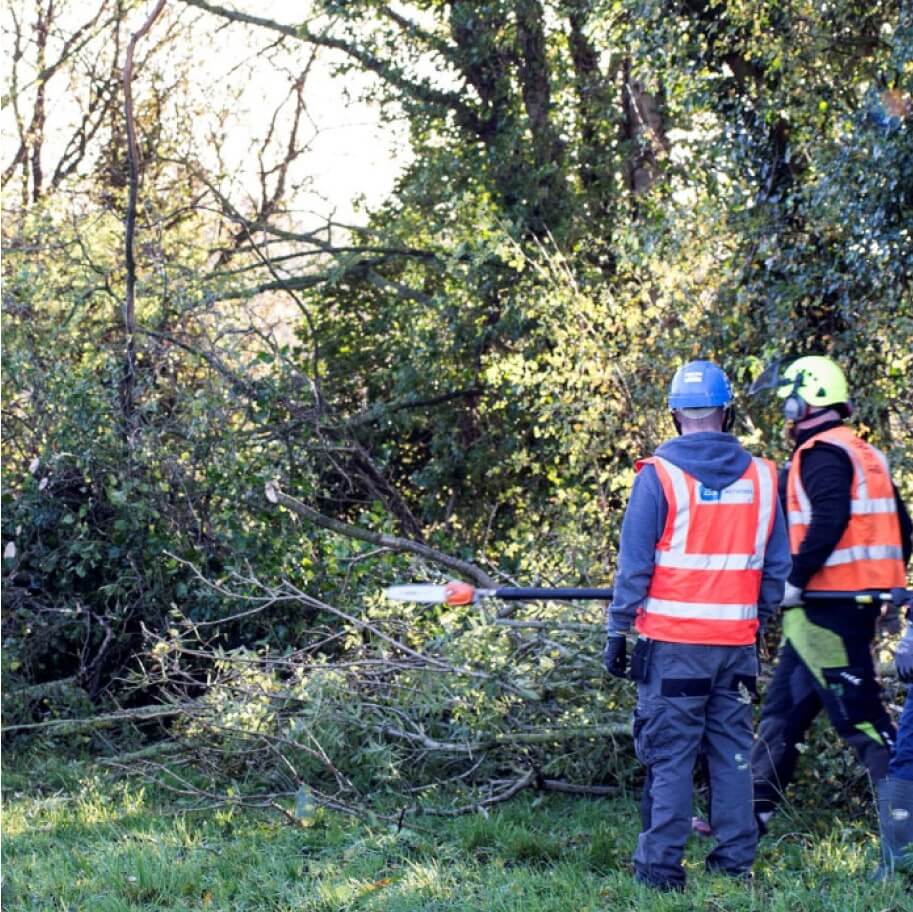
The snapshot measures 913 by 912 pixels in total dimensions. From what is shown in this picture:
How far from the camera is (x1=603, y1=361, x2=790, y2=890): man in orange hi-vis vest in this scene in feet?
16.7

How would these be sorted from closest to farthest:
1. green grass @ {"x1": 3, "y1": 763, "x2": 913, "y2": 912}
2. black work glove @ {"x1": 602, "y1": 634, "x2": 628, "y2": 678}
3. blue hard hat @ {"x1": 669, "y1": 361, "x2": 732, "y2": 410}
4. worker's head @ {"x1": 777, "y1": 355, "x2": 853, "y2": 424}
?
1. green grass @ {"x1": 3, "y1": 763, "x2": 913, "y2": 912}
2. black work glove @ {"x1": 602, "y1": 634, "x2": 628, "y2": 678}
3. blue hard hat @ {"x1": 669, "y1": 361, "x2": 732, "y2": 410}
4. worker's head @ {"x1": 777, "y1": 355, "x2": 853, "y2": 424}

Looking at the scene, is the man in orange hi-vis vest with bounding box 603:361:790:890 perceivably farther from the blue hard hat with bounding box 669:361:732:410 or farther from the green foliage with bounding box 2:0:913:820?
the green foliage with bounding box 2:0:913:820

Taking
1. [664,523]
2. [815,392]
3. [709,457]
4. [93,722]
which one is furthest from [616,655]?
[93,722]

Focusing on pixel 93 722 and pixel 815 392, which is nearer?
pixel 815 392

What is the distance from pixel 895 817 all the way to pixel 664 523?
1512 mm

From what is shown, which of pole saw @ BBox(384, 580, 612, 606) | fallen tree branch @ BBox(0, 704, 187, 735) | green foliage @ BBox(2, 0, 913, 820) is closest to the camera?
pole saw @ BBox(384, 580, 612, 606)

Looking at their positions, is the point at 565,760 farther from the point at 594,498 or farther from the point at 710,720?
the point at 594,498

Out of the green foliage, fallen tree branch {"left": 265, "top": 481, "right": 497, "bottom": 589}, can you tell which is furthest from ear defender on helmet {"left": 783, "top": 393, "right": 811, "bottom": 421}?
fallen tree branch {"left": 265, "top": 481, "right": 497, "bottom": 589}

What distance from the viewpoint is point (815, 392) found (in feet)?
19.2

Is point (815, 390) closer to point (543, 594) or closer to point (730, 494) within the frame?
point (730, 494)

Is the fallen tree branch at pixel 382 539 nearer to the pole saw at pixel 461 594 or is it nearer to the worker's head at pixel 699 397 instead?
the pole saw at pixel 461 594

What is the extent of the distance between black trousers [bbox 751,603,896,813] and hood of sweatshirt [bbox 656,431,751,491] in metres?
0.92

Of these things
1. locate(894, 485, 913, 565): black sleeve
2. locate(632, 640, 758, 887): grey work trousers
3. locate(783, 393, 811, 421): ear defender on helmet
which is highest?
locate(783, 393, 811, 421): ear defender on helmet

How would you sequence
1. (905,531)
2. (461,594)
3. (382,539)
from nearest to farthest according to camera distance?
1. (461,594)
2. (905,531)
3. (382,539)
